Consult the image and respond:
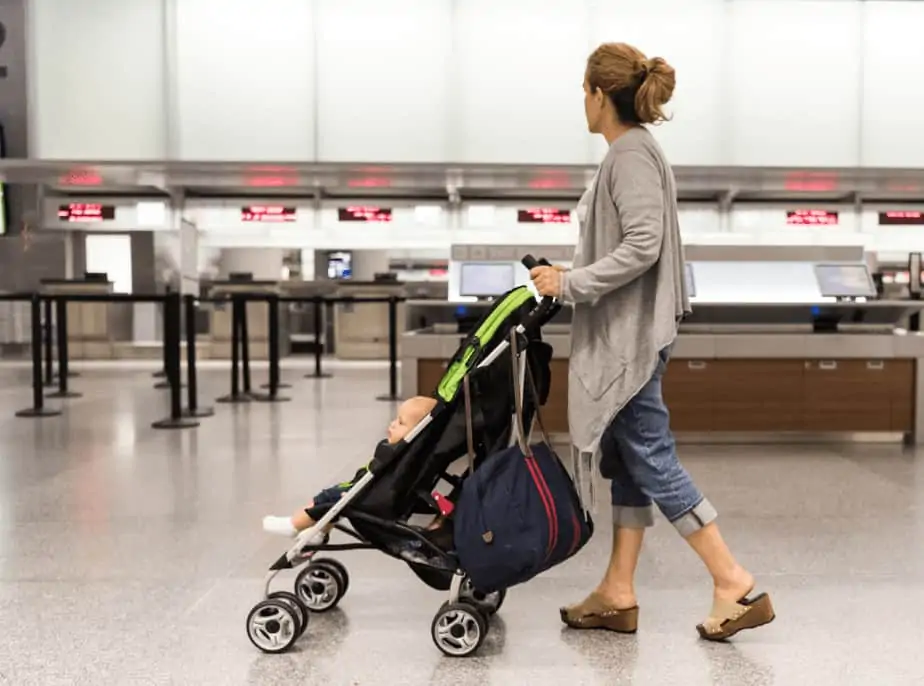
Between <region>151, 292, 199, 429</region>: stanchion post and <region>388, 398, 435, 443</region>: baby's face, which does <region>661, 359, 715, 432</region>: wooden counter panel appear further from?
<region>388, 398, 435, 443</region>: baby's face

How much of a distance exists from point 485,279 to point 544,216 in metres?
7.62

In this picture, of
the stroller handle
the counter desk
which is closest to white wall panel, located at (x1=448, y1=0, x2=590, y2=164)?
the counter desk

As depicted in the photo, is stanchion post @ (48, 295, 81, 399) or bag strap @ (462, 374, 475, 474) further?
stanchion post @ (48, 295, 81, 399)

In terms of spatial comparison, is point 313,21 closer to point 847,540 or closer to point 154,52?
point 154,52

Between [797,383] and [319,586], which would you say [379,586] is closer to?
[319,586]

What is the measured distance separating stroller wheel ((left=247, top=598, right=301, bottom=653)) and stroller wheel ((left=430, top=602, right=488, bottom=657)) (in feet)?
1.21

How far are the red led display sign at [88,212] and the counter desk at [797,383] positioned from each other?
9.62 m

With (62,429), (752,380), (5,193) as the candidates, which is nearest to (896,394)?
(752,380)

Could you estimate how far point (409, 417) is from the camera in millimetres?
2533

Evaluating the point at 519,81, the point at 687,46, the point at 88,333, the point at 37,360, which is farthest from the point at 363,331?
the point at 37,360

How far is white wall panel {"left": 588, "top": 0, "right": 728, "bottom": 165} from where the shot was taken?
1170 cm

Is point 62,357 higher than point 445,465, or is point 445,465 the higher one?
point 445,465

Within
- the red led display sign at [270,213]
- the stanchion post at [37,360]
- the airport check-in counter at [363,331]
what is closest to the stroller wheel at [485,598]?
the stanchion post at [37,360]

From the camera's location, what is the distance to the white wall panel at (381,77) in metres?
11.7
